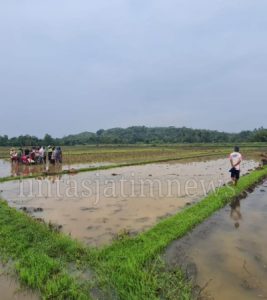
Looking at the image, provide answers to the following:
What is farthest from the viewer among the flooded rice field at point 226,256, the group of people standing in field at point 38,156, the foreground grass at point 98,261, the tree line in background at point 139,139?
the tree line in background at point 139,139

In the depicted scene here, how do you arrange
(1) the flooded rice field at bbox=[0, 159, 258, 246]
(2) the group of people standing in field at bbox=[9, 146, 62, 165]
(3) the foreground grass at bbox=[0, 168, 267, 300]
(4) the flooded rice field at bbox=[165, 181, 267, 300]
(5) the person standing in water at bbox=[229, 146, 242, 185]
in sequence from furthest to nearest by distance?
(2) the group of people standing in field at bbox=[9, 146, 62, 165] < (5) the person standing in water at bbox=[229, 146, 242, 185] < (1) the flooded rice field at bbox=[0, 159, 258, 246] < (4) the flooded rice field at bbox=[165, 181, 267, 300] < (3) the foreground grass at bbox=[0, 168, 267, 300]

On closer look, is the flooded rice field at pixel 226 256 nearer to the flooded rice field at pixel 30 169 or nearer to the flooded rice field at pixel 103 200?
the flooded rice field at pixel 103 200

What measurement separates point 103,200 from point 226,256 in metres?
5.34

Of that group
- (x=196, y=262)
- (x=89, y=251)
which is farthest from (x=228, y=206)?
(x=89, y=251)

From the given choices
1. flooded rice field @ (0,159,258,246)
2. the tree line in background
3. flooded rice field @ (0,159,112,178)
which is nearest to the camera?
flooded rice field @ (0,159,258,246)

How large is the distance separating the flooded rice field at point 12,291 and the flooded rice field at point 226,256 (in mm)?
2221

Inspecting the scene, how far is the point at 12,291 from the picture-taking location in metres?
4.41

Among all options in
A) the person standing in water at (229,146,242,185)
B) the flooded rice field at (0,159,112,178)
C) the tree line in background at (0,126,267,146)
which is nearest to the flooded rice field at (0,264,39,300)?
the person standing in water at (229,146,242,185)

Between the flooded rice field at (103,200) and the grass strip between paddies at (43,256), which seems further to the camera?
the flooded rice field at (103,200)

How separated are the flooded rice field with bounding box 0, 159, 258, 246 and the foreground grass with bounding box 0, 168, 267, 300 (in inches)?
25.0

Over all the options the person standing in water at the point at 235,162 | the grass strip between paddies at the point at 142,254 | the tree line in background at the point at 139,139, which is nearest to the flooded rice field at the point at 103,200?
the grass strip between paddies at the point at 142,254

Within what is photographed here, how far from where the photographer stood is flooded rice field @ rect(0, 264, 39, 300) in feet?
13.9

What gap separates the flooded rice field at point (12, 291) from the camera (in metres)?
4.24

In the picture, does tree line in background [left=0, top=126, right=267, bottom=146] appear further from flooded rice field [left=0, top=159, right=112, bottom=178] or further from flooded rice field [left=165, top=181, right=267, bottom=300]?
flooded rice field [left=165, top=181, right=267, bottom=300]
